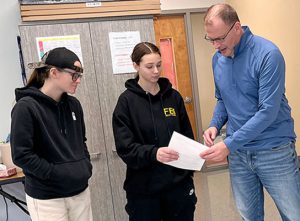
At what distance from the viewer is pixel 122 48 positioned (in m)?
2.57

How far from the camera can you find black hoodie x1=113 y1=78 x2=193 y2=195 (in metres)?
1.66

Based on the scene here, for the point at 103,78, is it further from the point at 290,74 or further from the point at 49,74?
the point at 290,74

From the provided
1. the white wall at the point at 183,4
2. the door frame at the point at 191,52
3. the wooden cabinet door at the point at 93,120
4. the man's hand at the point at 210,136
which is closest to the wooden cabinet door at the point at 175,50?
the door frame at the point at 191,52

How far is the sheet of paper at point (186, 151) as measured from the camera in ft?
4.97

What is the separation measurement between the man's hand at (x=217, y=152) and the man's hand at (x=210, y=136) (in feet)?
0.48

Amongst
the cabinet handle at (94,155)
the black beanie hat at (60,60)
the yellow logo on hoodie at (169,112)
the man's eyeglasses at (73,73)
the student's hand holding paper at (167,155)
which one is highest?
the black beanie hat at (60,60)

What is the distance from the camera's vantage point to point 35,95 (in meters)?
1.52

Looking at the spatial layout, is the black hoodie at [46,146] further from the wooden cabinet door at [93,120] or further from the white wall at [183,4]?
the white wall at [183,4]

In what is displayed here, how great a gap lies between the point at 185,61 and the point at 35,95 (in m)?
2.29

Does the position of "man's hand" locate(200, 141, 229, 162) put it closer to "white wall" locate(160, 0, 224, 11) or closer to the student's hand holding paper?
the student's hand holding paper

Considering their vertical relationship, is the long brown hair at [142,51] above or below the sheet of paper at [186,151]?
above

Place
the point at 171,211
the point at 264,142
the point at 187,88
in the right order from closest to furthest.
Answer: the point at 264,142
the point at 171,211
the point at 187,88

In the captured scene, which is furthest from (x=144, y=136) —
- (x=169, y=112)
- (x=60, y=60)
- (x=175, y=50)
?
(x=175, y=50)

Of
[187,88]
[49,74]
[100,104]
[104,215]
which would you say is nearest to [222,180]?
[187,88]
